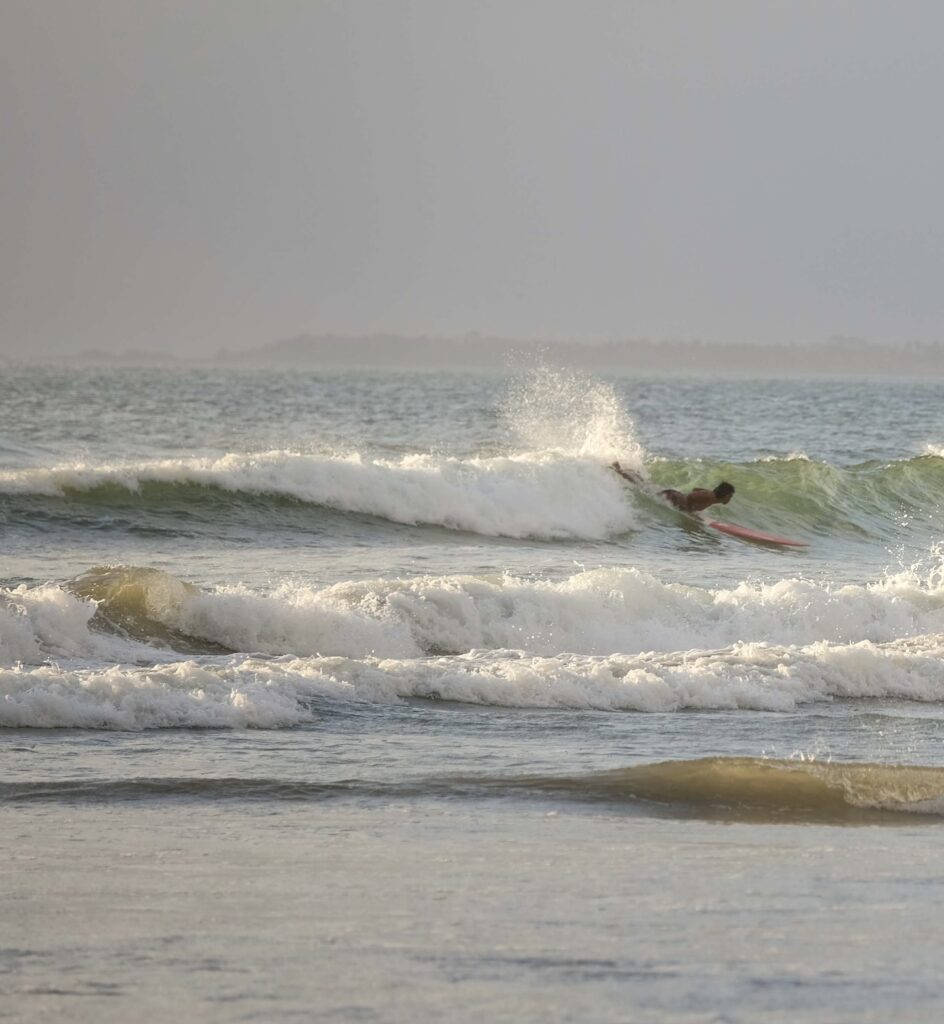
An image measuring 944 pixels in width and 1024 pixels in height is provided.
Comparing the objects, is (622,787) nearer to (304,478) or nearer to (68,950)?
(68,950)

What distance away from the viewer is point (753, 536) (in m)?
22.5

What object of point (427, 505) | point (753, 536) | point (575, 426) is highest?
point (575, 426)

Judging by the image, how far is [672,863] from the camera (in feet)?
21.0

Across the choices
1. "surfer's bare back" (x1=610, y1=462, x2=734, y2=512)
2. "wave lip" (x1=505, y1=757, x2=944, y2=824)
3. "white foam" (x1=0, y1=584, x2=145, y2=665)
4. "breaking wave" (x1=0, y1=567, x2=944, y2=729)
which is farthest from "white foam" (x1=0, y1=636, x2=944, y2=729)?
"surfer's bare back" (x1=610, y1=462, x2=734, y2=512)

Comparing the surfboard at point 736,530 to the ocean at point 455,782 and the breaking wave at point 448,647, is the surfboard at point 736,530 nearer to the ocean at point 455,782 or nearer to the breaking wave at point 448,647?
the ocean at point 455,782

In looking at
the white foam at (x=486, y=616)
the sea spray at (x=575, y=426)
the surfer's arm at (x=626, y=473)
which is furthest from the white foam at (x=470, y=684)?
the sea spray at (x=575, y=426)

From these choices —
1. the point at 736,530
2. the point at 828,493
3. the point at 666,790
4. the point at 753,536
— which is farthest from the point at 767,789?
the point at 828,493

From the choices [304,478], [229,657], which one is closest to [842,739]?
[229,657]

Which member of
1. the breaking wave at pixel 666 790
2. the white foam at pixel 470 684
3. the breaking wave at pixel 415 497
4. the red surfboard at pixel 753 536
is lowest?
the red surfboard at pixel 753 536

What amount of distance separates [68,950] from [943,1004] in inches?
107

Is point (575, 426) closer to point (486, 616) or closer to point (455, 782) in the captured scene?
point (486, 616)

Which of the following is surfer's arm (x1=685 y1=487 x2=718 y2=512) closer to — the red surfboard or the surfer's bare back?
the surfer's bare back

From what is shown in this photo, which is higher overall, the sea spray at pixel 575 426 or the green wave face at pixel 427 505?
the sea spray at pixel 575 426

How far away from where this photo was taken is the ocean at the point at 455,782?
16.4 feet
